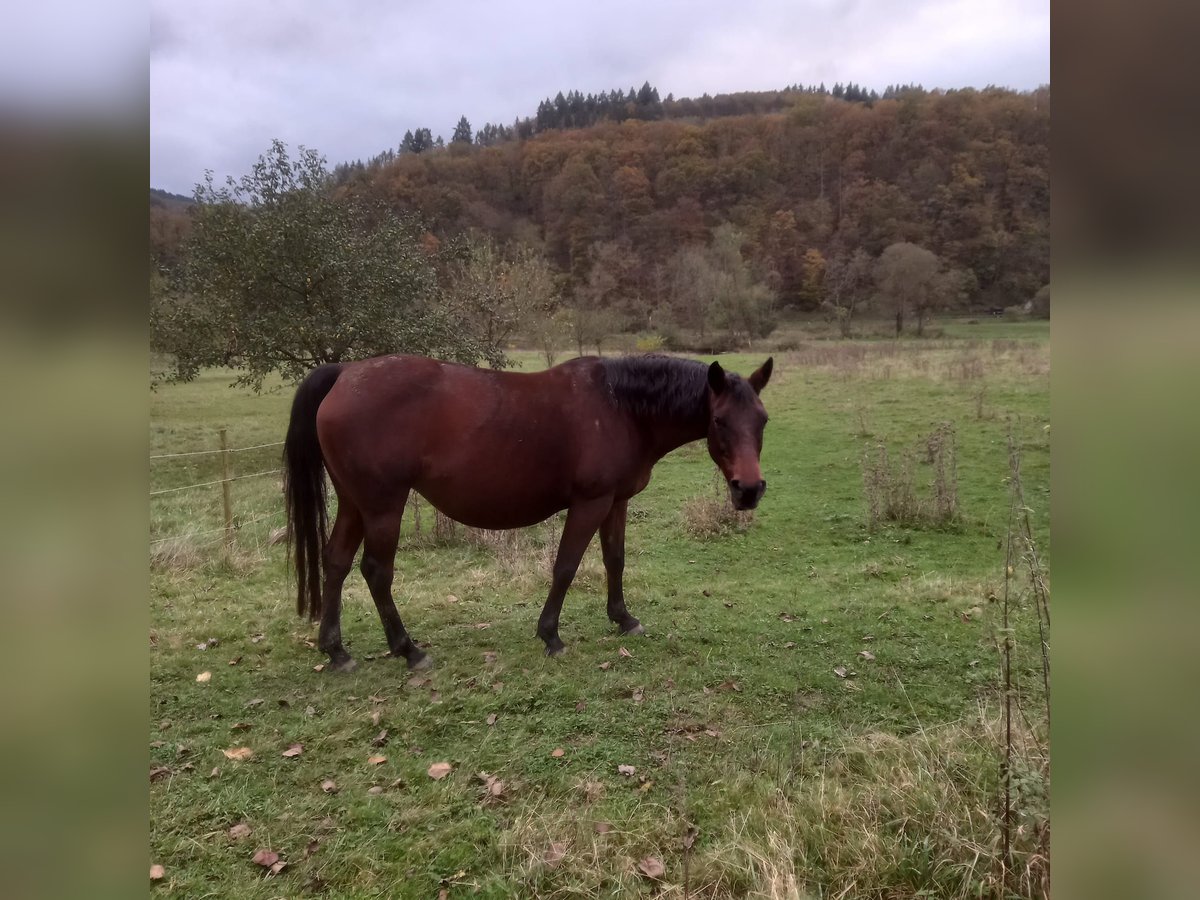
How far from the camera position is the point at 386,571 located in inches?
172

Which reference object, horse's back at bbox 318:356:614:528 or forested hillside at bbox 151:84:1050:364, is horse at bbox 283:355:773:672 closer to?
horse's back at bbox 318:356:614:528

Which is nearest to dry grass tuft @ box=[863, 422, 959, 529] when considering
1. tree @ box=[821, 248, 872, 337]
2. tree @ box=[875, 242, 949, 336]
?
tree @ box=[875, 242, 949, 336]

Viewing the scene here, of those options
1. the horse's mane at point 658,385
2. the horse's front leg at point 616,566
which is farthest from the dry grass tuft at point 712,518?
the horse's mane at point 658,385

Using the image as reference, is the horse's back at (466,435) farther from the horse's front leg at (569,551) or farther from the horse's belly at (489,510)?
the horse's front leg at (569,551)

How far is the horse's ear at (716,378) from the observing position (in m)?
4.01

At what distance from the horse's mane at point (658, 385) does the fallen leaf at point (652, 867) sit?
2681 millimetres

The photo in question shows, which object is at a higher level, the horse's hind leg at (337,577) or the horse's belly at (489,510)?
the horse's belly at (489,510)

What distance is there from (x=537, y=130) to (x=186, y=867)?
6798 cm

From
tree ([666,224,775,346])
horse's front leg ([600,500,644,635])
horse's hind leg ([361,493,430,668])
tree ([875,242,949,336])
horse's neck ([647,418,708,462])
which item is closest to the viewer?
horse's hind leg ([361,493,430,668])

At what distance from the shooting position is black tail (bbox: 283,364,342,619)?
4.38 metres

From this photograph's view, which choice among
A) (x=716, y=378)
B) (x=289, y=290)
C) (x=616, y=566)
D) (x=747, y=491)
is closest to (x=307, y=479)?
(x=616, y=566)

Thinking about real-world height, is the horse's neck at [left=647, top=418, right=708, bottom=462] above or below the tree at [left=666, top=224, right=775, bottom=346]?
below

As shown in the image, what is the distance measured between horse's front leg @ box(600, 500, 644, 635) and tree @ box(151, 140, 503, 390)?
5.97m
